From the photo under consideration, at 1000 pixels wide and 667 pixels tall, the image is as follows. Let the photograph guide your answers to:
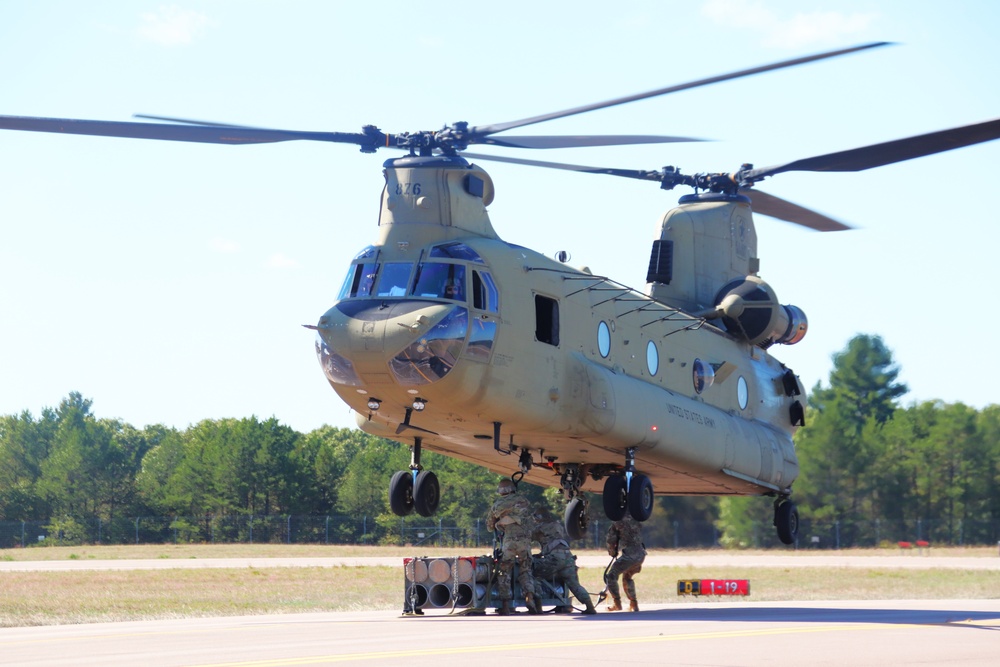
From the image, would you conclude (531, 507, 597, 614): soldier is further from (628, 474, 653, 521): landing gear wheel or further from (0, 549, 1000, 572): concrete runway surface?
(0, 549, 1000, 572): concrete runway surface

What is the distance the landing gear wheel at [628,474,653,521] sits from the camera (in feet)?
72.2

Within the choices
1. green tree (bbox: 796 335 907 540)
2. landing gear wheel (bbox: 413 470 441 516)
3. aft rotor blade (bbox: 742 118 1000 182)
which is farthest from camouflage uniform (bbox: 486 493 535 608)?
green tree (bbox: 796 335 907 540)

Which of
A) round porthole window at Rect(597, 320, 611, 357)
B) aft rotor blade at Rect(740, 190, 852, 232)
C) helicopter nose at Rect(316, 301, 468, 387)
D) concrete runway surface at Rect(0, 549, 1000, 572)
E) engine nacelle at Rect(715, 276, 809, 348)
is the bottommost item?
concrete runway surface at Rect(0, 549, 1000, 572)

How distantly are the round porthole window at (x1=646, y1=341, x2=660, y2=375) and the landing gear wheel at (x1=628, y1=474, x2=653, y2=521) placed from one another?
2276 millimetres

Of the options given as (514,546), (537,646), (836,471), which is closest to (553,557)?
(514,546)

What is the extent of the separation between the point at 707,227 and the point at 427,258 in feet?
34.3

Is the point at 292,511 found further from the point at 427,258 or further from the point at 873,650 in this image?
the point at 873,650

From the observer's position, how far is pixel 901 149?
2203 centimetres

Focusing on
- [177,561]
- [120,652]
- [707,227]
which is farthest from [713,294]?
[177,561]

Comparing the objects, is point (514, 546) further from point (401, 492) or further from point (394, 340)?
Result: point (394, 340)

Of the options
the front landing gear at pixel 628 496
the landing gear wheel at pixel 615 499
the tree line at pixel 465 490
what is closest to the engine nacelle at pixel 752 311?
the front landing gear at pixel 628 496

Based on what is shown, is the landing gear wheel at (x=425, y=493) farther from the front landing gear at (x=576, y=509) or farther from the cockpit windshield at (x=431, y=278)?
the cockpit windshield at (x=431, y=278)

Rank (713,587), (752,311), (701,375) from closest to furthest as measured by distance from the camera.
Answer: (701,375) → (713,587) → (752,311)

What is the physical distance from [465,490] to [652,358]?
162ft
